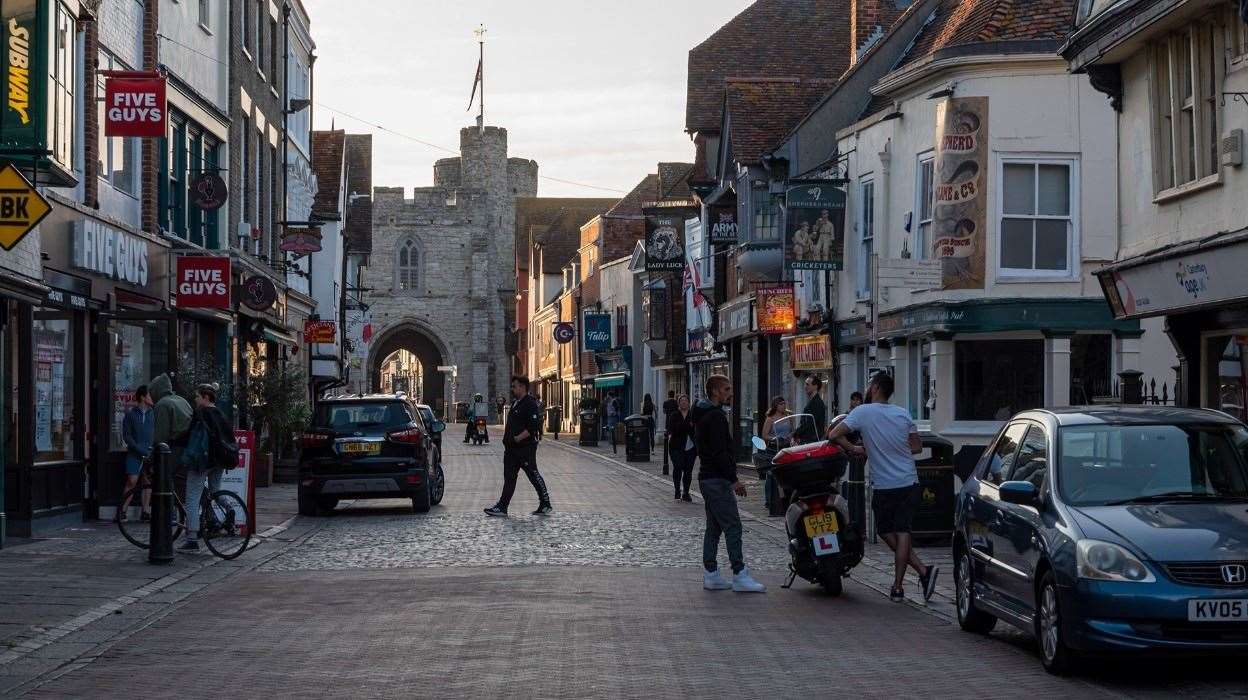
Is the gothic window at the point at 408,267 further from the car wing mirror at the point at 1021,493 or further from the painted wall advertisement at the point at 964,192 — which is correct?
the car wing mirror at the point at 1021,493

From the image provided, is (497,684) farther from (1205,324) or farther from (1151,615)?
(1205,324)

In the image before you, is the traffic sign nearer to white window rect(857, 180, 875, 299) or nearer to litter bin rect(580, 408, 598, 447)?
white window rect(857, 180, 875, 299)

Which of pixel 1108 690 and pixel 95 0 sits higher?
pixel 95 0

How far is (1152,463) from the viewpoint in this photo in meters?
9.82

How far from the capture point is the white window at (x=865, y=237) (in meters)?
29.0

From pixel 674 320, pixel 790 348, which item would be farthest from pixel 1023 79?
pixel 674 320

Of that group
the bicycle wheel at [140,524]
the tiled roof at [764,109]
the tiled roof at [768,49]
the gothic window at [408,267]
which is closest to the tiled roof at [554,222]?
the gothic window at [408,267]

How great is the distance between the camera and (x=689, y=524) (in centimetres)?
2094

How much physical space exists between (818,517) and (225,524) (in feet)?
21.7

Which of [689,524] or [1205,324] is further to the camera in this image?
[689,524]

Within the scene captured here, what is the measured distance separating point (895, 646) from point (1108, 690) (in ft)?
6.33

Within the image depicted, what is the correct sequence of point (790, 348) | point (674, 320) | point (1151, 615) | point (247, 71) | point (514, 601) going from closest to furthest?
point (1151, 615) < point (514, 601) < point (247, 71) < point (790, 348) < point (674, 320)

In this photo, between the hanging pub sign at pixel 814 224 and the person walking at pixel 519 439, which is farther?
the hanging pub sign at pixel 814 224

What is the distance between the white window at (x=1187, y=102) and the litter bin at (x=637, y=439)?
84.2 ft
